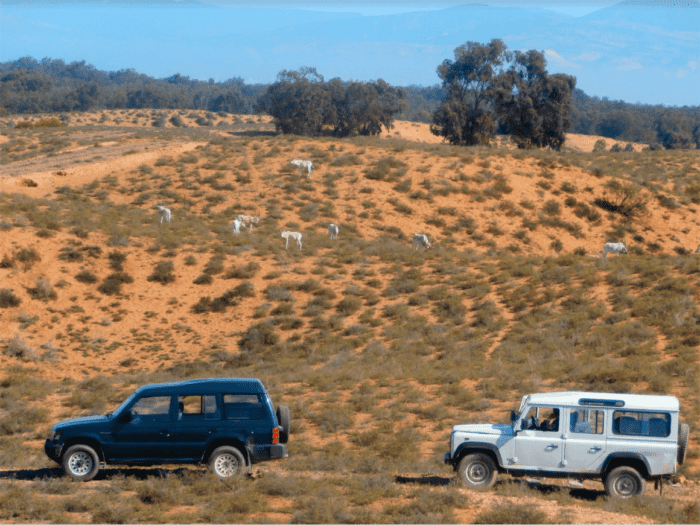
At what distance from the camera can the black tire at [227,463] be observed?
1152 centimetres

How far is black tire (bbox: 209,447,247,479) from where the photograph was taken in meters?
11.5

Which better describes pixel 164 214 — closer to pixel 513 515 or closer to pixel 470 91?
pixel 513 515

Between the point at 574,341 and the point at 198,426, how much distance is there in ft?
45.9

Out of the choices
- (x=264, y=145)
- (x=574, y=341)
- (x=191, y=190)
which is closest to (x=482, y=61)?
(x=264, y=145)

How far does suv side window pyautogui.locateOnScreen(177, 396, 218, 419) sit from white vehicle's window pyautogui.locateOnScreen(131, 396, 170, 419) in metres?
0.23

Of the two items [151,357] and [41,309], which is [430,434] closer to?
[151,357]

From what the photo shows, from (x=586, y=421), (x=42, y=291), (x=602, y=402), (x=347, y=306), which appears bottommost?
(x=347, y=306)

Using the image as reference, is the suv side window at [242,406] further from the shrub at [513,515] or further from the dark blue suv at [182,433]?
the shrub at [513,515]

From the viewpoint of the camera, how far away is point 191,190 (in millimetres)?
42125

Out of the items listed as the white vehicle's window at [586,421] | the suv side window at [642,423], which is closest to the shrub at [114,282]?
the white vehicle's window at [586,421]

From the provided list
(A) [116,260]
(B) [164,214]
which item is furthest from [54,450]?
(B) [164,214]

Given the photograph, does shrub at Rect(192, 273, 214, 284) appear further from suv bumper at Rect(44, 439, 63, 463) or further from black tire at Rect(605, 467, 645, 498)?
black tire at Rect(605, 467, 645, 498)

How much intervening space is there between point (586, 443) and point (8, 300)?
73.1 ft

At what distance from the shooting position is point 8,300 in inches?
1015
